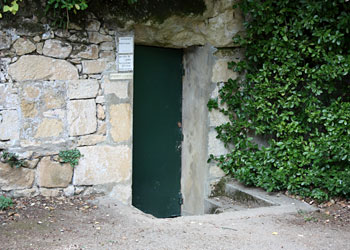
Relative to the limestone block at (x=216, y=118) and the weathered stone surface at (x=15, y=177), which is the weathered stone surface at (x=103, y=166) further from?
the limestone block at (x=216, y=118)

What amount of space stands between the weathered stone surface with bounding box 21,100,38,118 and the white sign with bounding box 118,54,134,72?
89cm

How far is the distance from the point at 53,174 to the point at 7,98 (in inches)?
31.4

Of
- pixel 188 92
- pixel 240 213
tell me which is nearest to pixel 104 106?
pixel 188 92

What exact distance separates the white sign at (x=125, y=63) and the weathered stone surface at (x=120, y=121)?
0.35m

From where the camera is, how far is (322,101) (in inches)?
189

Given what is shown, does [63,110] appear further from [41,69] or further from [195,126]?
[195,126]

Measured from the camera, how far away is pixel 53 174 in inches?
169

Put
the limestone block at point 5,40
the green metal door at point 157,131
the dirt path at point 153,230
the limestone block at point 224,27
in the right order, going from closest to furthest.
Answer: the dirt path at point 153,230
the limestone block at point 5,40
the limestone block at point 224,27
the green metal door at point 157,131

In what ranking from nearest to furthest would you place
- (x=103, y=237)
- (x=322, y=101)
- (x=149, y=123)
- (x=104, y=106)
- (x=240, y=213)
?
1. (x=103, y=237)
2. (x=240, y=213)
3. (x=104, y=106)
4. (x=322, y=101)
5. (x=149, y=123)

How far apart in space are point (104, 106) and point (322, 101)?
2210 mm

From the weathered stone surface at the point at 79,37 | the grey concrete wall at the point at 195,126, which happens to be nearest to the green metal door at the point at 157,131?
the grey concrete wall at the point at 195,126

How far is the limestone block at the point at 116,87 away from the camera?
4.44 meters

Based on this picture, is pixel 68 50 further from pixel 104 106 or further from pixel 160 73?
pixel 160 73

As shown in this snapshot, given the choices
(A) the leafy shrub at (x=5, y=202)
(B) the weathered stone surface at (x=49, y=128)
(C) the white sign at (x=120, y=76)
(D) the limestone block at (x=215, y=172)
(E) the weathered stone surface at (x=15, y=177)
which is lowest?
(A) the leafy shrub at (x=5, y=202)
